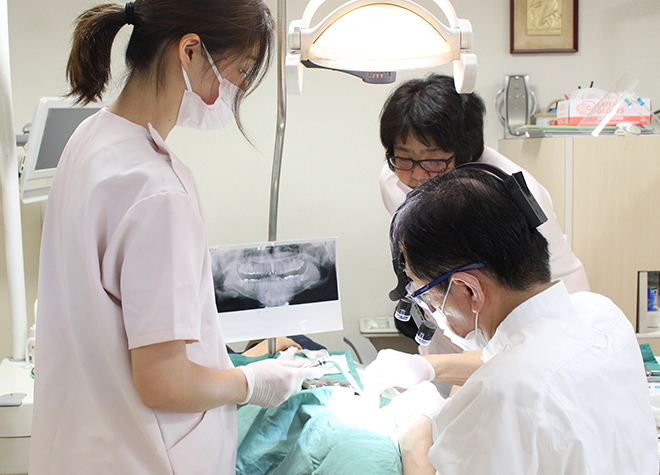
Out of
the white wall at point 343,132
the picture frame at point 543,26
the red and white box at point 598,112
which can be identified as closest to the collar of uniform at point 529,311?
the red and white box at point 598,112

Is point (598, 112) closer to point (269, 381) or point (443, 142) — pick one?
point (443, 142)

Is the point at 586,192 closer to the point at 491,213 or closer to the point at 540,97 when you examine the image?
the point at 540,97

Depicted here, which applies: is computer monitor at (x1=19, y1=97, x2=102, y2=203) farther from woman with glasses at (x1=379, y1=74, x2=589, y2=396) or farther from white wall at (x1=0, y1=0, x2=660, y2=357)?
woman with glasses at (x1=379, y1=74, x2=589, y2=396)

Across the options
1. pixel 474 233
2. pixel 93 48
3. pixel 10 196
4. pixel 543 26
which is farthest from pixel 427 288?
→ pixel 543 26

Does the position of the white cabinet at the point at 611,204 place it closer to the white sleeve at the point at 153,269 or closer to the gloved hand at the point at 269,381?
the gloved hand at the point at 269,381

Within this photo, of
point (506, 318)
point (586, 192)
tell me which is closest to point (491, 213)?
point (506, 318)

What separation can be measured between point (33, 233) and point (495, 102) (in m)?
2.25

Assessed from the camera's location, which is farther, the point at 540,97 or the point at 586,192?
the point at 540,97

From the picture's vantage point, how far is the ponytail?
95 centimetres

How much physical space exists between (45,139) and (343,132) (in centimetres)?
132

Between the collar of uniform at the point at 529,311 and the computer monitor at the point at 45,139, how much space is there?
5.11 ft

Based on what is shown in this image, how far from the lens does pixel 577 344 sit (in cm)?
78

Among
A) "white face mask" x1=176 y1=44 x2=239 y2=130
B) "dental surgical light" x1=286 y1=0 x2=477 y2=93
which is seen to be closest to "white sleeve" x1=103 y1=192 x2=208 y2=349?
"white face mask" x1=176 y1=44 x2=239 y2=130

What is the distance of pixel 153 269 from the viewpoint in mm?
820
